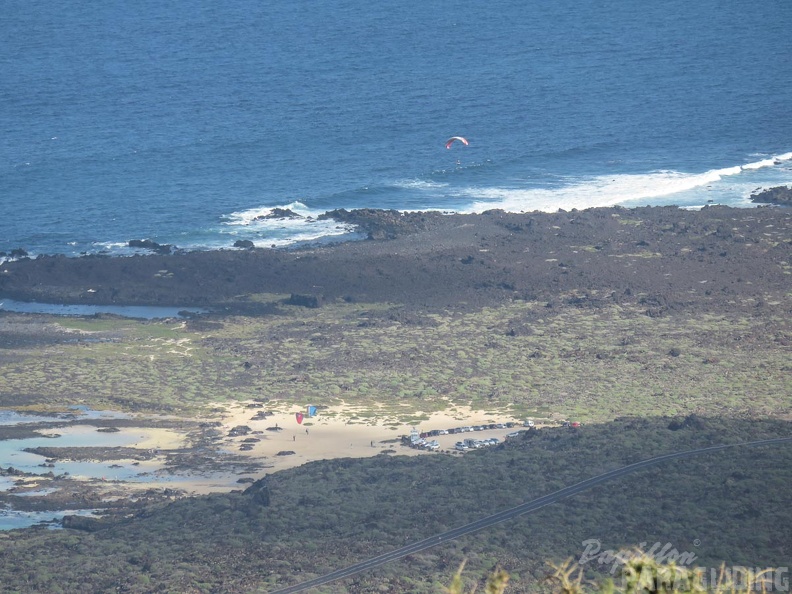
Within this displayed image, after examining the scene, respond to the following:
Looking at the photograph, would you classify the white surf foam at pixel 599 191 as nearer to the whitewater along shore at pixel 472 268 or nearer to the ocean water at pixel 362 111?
the ocean water at pixel 362 111

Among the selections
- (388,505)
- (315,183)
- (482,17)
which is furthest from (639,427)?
(482,17)

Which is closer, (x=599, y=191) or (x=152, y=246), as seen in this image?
(x=152, y=246)

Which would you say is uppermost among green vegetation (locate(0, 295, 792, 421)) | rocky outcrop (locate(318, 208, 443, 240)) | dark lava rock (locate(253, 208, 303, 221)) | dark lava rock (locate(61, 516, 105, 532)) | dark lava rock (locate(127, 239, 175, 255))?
dark lava rock (locate(127, 239, 175, 255))

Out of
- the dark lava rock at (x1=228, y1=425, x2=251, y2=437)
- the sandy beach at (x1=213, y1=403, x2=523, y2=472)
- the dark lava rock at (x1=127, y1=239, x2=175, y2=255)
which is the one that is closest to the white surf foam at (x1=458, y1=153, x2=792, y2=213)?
the dark lava rock at (x1=127, y1=239, x2=175, y2=255)

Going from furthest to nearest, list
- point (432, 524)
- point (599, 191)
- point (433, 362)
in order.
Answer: point (599, 191)
point (433, 362)
point (432, 524)

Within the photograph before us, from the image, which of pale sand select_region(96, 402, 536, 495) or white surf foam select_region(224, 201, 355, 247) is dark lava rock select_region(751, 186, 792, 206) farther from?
pale sand select_region(96, 402, 536, 495)

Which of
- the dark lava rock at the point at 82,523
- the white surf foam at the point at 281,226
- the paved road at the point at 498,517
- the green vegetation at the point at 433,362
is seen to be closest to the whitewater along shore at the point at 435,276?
the green vegetation at the point at 433,362

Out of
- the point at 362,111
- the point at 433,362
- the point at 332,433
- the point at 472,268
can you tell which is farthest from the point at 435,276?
the point at 362,111

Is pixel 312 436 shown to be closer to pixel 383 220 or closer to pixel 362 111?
pixel 383 220
